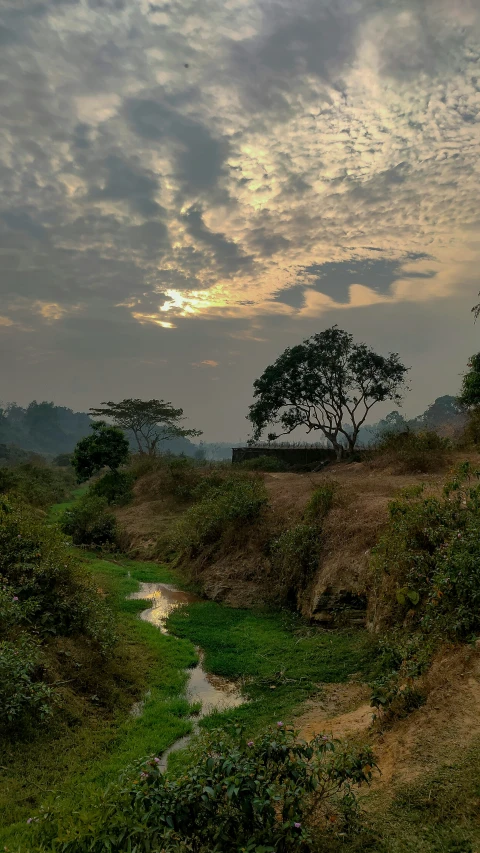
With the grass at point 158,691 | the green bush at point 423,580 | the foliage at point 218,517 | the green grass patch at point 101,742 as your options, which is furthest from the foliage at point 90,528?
the green bush at point 423,580

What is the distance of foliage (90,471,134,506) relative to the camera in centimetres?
2558

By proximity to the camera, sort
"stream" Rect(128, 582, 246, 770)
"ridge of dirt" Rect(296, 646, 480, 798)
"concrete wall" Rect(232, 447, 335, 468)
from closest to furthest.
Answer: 1. "ridge of dirt" Rect(296, 646, 480, 798)
2. "stream" Rect(128, 582, 246, 770)
3. "concrete wall" Rect(232, 447, 335, 468)

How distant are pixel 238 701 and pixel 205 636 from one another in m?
2.83

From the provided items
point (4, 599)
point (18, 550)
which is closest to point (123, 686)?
point (4, 599)

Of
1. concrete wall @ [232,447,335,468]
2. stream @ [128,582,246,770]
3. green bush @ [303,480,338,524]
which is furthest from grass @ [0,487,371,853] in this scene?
concrete wall @ [232,447,335,468]

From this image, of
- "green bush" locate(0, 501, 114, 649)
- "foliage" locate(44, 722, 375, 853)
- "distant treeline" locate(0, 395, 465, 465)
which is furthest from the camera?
"distant treeline" locate(0, 395, 465, 465)

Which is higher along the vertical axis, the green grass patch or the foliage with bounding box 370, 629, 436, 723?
the foliage with bounding box 370, 629, 436, 723

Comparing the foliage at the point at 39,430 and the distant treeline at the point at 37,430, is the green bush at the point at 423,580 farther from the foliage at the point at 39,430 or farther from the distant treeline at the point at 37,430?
the foliage at the point at 39,430

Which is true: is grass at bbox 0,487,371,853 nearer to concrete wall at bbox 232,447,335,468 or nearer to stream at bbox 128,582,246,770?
stream at bbox 128,582,246,770

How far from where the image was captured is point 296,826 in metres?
3.10

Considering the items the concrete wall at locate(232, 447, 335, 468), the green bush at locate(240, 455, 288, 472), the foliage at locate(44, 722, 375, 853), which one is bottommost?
the foliage at locate(44, 722, 375, 853)

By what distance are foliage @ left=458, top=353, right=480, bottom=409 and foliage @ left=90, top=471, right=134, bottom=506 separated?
1708 centimetres

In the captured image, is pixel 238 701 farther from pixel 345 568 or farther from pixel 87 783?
pixel 345 568

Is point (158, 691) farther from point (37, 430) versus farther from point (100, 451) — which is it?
point (37, 430)
